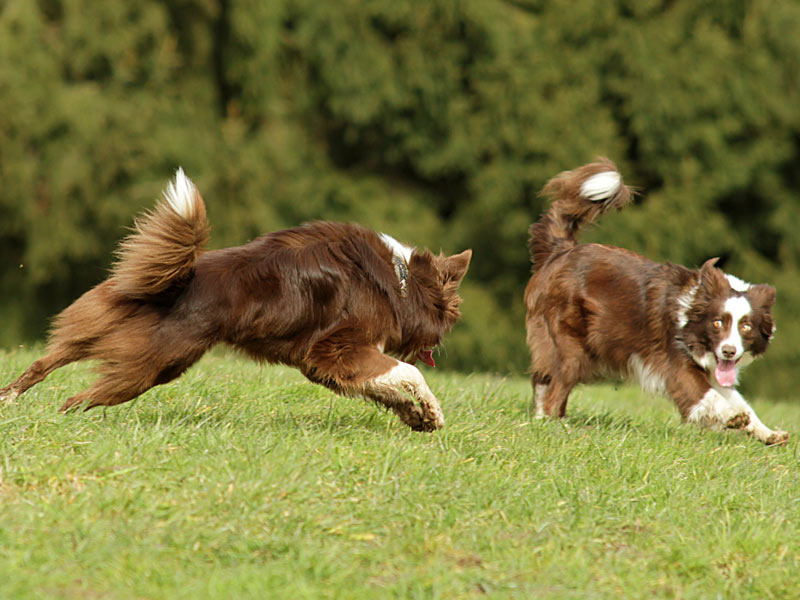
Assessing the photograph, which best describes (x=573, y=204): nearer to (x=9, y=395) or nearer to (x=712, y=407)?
(x=712, y=407)

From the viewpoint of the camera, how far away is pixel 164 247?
5074mm

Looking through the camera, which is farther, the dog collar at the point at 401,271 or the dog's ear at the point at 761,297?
the dog's ear at the point at 761,297

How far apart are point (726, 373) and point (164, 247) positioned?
3696mm

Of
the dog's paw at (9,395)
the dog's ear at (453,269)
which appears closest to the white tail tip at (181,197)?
the dog's paw at (9,395)

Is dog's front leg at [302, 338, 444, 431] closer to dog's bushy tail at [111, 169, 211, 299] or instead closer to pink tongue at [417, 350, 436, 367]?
pink tongue at [417, 350, 436, 367]

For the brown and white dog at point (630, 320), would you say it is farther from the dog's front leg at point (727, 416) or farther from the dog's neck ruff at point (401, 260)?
the dog's neck ruff at point (401, 260)

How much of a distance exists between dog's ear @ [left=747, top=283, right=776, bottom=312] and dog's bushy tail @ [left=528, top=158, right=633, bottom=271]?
1.32 m

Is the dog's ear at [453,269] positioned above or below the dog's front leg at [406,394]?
above

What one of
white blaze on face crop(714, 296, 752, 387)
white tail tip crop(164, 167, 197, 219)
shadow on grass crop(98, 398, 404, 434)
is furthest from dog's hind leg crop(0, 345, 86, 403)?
white blaze on face crop(714, 296, 752, 387)

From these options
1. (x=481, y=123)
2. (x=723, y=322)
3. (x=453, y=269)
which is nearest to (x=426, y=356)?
(x=453, y=269)

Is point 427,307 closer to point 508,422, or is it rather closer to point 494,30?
point 508,422

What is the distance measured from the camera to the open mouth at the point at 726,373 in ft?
21.6

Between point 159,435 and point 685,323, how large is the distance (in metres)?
3.56

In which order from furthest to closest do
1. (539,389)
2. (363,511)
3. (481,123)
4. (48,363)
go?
(481,123), (539,389), (48,363), (363,511)
